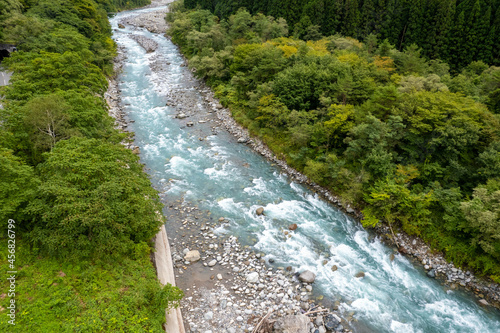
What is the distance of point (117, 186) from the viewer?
436 inches

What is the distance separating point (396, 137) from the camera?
668 inches

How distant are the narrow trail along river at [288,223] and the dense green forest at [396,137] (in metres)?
1.88

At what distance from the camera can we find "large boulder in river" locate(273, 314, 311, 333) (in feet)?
34.2

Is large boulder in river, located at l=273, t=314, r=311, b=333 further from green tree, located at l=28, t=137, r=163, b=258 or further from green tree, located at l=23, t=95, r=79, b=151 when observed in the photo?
green tree, located at l=23, t=95, r=79, b=151

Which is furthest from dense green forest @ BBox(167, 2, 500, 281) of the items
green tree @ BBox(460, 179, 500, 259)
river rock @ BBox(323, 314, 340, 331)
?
river rock @ BBox(323, 314, 340, 331)

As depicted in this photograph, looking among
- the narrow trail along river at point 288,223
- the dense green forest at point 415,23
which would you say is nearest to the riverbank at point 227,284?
the narrow trail along river at point 288,223

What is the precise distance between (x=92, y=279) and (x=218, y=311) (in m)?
5.18

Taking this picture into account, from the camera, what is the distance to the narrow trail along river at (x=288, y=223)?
1215 centimetres

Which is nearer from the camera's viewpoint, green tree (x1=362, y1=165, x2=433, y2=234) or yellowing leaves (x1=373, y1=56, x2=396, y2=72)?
green tree (x1=362, y1=165, x2=433, y2=234)

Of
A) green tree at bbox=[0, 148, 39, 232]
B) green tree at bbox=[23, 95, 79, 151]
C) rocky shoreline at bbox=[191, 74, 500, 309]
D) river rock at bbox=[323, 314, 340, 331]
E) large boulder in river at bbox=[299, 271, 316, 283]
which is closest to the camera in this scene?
green tree at bbox=[0, 148, 39, 232]

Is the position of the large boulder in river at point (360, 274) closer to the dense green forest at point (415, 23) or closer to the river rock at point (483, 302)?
the river rock at point (483, 302)

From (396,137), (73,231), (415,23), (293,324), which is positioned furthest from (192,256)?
(415,23)

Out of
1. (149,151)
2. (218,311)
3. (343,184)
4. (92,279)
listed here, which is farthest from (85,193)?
(343,184)

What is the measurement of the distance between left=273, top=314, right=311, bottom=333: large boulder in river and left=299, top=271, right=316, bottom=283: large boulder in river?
208 centimetres
